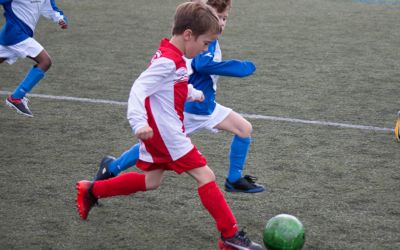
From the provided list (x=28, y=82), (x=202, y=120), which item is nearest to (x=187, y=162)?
(x=202, y=120)

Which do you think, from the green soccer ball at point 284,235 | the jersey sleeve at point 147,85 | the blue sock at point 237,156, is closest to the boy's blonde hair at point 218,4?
the blue sock at point 237,156

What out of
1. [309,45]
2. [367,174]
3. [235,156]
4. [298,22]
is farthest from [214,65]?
[298,22]

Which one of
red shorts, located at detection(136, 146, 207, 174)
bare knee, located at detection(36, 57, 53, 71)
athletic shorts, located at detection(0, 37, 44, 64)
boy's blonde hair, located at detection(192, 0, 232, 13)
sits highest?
boy's blonde hair, located at detection(192, 0, 232, 13)

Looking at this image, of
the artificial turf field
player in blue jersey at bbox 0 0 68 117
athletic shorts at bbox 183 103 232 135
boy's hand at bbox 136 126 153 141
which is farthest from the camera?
player in blue jersey at bbox 0 0 68 117

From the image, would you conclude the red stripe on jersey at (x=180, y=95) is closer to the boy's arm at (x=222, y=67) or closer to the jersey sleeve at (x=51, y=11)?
the boy's arm at (x=222, y=67)

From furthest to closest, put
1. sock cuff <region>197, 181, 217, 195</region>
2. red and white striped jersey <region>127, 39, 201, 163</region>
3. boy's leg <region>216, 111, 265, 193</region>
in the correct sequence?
boy's leg <region>216, 111, 265, 193</region>
sock cuff <region>197, 181, 217, 195</region>
red and white striped jersey <region>127, 39, 201, 163</region>

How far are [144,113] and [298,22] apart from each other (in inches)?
347

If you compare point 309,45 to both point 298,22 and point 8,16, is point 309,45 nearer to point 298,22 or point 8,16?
point 298,22

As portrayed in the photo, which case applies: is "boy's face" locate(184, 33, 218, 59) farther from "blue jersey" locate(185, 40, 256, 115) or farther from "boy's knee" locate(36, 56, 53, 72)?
"boy's knee" locate(36, 56, 53, 72)

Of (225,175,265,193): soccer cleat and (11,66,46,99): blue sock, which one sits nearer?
(225,175,265,193): soccer cleat

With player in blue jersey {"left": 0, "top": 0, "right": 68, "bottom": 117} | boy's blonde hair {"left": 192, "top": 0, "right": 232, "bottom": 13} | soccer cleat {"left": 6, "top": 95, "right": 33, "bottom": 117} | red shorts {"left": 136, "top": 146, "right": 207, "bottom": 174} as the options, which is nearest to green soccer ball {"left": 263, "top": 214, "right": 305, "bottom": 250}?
red shorts {"left": 136, "top": 146, "right": 207, "bottom": 174}

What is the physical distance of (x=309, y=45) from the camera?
34.6ft

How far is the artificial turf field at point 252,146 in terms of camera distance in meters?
4.52

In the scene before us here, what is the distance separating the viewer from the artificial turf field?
4520 millimetres
